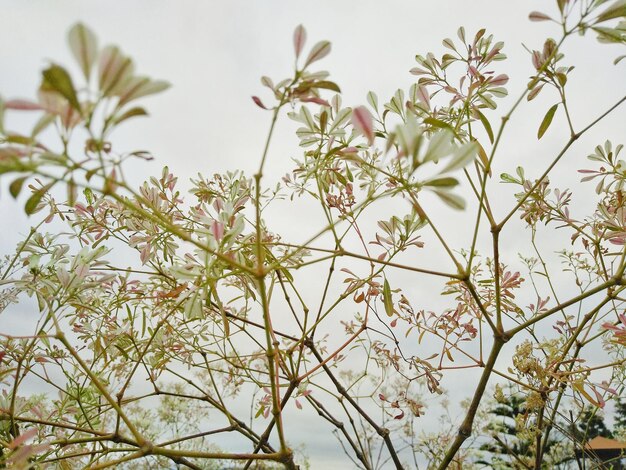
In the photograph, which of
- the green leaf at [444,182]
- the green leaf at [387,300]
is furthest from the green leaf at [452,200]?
the green leaf at [387,300]

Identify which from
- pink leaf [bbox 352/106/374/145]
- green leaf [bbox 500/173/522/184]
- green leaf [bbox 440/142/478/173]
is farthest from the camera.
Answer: green leaf [bbox 500/173/522/184]

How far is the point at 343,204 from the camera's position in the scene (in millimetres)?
1279

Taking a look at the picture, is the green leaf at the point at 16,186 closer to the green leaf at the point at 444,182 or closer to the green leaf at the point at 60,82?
the green leaf at the point at 60,82

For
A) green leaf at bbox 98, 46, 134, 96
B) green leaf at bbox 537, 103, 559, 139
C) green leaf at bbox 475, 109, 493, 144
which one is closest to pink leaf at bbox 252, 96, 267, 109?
green leaf at bbox 98, 46, 134, 96

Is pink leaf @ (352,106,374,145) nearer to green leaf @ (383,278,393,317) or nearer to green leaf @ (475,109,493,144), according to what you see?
green leaf @ (475,109,493,144)

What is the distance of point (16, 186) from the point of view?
1.57ft

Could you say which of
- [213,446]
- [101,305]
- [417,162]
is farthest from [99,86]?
[213,446]

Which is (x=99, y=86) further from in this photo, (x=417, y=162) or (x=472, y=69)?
(x=472, y=69)

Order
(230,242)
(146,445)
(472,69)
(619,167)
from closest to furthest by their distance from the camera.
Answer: (146,445) → (230,242) → (472,69) → (619,167)

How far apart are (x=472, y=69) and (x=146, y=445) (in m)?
1.04

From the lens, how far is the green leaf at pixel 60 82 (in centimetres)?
39

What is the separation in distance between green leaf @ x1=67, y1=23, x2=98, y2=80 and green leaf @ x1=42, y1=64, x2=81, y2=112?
2 cm

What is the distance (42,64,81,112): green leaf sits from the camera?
0.39m

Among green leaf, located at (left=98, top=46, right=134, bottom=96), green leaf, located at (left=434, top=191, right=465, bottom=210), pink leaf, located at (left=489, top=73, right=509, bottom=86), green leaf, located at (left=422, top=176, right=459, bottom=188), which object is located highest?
pink leaf, located at (left=489, top=73, right=509, bottom=86)
